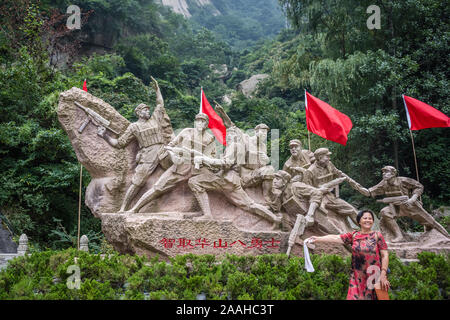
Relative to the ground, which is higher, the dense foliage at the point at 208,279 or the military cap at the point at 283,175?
the military cap at the point at 283,175

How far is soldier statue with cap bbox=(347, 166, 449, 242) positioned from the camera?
21.0 feet

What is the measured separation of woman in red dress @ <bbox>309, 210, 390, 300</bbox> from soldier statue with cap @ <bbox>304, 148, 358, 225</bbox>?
2954 mm

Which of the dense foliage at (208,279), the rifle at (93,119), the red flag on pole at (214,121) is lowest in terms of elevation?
the dense foliage at (208,279)

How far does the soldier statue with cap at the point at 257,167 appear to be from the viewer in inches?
253

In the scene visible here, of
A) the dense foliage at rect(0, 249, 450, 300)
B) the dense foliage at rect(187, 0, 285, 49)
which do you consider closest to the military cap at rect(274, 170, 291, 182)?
the dense foliage at rect(0, 249, 450, 300)

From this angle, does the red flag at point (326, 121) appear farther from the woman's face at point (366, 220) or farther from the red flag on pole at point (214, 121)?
the woman's face at point (366, 220)

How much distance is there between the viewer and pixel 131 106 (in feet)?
48.6

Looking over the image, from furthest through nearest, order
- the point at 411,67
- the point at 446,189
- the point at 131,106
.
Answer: the point at 131,106 → the point at 446,189 → the point at 411,67

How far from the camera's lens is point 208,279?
4293 mm

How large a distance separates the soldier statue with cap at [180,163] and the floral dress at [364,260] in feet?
10.8

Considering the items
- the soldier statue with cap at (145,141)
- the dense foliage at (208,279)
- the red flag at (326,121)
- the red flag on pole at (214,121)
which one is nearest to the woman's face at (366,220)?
the dense foliage at (208,279)
